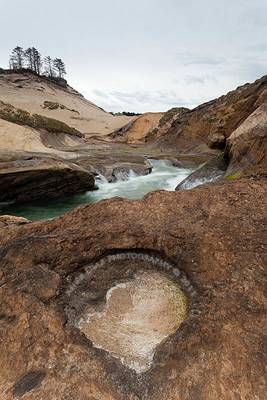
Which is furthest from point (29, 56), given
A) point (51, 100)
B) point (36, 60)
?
point (51, 100)

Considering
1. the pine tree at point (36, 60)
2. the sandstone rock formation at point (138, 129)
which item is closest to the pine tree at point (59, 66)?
the pine tree at point (36, 60)

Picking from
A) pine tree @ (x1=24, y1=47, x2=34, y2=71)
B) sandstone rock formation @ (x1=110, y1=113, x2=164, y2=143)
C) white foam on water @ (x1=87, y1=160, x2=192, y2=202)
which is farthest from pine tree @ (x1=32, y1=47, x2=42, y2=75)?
white foam on water @ (x1=87, y1=160, x2=192, y2=202)

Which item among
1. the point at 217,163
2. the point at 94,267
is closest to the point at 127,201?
the point at 94,267

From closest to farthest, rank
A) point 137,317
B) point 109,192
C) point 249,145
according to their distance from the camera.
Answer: point 137,317 → point 249,145 → point 109,192

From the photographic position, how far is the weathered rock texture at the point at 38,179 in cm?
1064

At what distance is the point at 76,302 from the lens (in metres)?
3.13

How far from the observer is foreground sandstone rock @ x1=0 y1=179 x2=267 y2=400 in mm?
2385

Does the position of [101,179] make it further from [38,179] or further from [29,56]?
[29,56]

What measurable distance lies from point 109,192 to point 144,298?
33.7ft

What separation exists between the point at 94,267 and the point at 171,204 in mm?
1317

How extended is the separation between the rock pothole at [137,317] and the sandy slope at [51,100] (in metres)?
31.5

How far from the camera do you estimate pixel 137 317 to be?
120 inches

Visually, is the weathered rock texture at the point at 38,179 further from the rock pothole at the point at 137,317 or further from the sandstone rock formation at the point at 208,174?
the rock pothole at the point at 137,317

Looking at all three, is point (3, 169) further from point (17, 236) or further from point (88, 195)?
point (17, 236)
